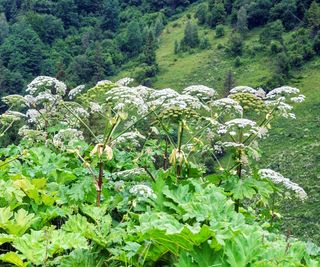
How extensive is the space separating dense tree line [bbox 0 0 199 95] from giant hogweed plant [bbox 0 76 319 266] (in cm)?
10131

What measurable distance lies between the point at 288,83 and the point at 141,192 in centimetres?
8531

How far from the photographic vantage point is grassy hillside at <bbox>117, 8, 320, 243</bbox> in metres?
54.6

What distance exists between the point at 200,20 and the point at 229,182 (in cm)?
12060

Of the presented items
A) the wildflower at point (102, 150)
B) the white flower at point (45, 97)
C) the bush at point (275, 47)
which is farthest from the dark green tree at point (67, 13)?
the wildflower at point (102, 150)

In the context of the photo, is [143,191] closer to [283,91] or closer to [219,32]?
[283,91]

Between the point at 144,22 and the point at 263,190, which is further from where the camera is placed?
the point at 144,22

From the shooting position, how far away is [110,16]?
150750mm

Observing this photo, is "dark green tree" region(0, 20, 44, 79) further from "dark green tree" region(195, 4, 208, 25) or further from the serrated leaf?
the serrated leaf

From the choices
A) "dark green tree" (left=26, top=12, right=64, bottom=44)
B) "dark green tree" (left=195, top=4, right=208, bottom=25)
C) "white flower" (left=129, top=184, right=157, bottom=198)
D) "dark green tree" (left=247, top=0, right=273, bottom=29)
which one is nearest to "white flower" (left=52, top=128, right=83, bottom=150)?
"white flower" (left=129, top=184, right=157, bottom=198)

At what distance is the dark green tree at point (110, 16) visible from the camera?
491 feet

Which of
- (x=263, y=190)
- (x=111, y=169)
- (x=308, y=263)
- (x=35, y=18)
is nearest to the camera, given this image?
(x=308, y=263)

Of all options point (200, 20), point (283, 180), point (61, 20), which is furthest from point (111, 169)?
point (61, 20)

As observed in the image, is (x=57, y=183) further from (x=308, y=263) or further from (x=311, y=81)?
(x=311, y=81)

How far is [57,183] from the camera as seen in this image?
5480mm
